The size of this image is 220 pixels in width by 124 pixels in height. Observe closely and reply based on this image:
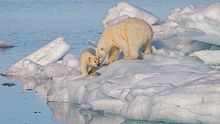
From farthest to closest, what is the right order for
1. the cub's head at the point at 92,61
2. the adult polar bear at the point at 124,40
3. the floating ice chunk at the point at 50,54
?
the floating ice chunk at the point at 50,54, the adult polar bear at the point at 124,40, the cub's head at the point at 92,61

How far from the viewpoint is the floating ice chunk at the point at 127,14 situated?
14.9m

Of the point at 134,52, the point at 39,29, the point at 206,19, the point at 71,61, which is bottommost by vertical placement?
the point at 39,29

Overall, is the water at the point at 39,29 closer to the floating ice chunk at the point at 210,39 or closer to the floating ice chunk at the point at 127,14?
the floating ice chunk at the point at 127,14

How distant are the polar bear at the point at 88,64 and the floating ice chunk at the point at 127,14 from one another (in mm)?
4534

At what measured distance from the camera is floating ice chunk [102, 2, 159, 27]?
14.9m

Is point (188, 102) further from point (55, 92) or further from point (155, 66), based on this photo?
point (55, 92)

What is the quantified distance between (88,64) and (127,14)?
5.15 metres

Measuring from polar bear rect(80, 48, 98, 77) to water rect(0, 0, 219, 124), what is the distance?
703 millimetres

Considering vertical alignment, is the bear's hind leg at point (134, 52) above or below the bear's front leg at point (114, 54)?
above

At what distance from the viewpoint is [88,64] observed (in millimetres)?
10203

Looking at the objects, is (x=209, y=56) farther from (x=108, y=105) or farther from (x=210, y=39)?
(x=108, y=105)

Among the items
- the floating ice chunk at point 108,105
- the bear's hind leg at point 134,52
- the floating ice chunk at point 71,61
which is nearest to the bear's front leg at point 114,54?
the bear's hind leg at point 134,52

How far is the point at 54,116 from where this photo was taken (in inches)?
354

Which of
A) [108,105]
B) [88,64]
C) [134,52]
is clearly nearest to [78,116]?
[108,105]
